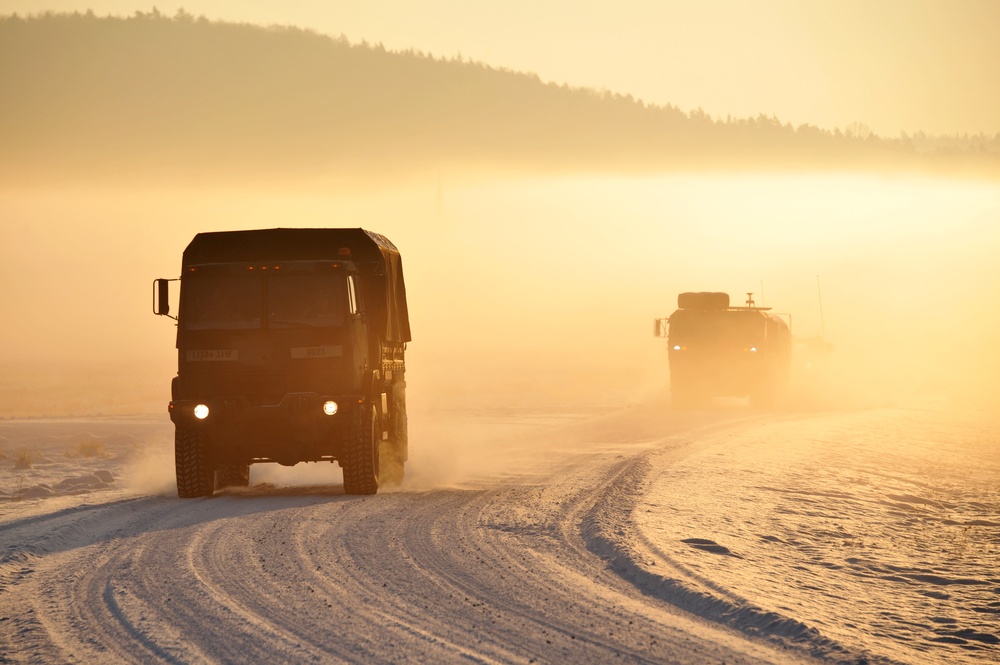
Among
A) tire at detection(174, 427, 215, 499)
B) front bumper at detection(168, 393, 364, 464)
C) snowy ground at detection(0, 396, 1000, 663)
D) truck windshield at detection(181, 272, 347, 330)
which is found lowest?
snowy ground at detection(0, 396, 1000, 663)

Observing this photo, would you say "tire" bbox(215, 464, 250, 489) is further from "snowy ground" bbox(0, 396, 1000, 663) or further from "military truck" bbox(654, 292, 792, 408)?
"military truck" bbox(654, 292, 792, 408)

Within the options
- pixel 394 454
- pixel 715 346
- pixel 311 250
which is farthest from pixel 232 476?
pixel 715 346

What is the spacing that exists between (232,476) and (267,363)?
3264mm

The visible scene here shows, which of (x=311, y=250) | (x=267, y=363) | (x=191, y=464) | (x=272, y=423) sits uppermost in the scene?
(x=311, y=250)

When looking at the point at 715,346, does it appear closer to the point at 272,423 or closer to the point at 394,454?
the point at 394,454

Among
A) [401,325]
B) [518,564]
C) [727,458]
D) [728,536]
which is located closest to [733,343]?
[727,458]

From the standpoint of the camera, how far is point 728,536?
11547 millimetres

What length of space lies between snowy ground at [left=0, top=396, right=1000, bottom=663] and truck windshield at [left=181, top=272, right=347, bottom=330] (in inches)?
94.6

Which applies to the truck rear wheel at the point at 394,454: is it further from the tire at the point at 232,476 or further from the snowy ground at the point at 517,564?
the tire at the point at 232,476

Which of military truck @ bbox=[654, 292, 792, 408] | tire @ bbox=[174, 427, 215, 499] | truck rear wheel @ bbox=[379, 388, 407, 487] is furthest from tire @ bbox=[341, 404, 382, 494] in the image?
military truck @ bbox=[654, 292, 792, 408]

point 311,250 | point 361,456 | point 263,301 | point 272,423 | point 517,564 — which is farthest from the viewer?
point 311,250

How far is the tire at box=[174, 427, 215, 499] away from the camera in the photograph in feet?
46.7

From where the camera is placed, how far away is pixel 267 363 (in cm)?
1402

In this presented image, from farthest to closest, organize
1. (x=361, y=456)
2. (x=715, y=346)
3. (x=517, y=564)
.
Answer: (x=715, y=346)
(x=361, y=456)
(x=517, y=564)
